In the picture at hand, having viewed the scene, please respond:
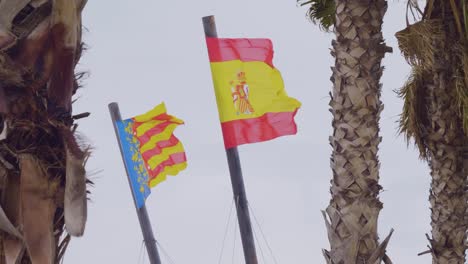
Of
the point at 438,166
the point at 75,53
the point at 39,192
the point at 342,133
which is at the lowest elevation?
the point at 438,166

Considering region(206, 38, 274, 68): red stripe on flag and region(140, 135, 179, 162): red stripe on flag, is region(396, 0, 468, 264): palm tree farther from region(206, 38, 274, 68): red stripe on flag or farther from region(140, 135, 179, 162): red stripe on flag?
region(140, 135, 179, 162): red stripe on flag

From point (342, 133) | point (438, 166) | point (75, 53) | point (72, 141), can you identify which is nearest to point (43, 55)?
point (75, 53)

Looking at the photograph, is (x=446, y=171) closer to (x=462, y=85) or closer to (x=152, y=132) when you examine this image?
(x=462, y=85)

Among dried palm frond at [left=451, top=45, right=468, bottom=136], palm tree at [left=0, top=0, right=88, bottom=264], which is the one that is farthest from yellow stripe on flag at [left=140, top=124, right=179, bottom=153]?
palm tree at [left=0, top=0, right=88, bottom=264]

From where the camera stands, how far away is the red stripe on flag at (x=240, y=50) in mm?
10781

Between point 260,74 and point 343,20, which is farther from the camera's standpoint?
point 260,74

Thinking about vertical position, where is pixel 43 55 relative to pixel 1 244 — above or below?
above

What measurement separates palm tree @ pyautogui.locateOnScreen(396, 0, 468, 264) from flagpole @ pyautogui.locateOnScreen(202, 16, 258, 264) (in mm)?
2389

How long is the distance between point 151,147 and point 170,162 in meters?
0.46

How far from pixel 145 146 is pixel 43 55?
11.0 meters

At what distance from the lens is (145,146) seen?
12859mm

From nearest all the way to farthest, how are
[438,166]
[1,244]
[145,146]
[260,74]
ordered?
[1,244]
[438,166]
[260,74]
[145,146]

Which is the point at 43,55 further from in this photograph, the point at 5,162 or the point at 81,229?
the point at 81,229

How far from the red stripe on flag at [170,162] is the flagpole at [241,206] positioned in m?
2.70
